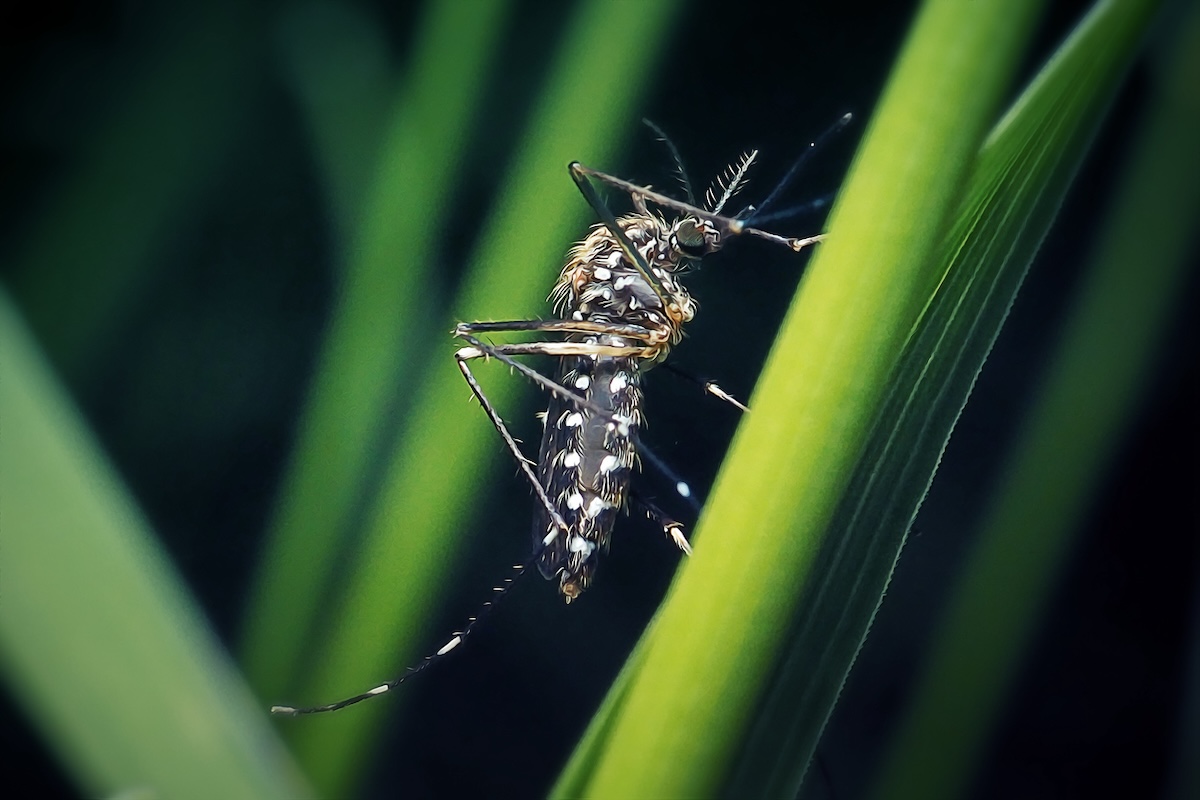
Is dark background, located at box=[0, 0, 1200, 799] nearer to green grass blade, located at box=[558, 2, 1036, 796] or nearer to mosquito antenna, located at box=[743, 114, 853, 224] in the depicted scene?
mosquito antenna, located at box=[743, 114, 853, 224]

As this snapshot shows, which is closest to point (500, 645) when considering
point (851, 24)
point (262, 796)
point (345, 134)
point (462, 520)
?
point (462, 520)

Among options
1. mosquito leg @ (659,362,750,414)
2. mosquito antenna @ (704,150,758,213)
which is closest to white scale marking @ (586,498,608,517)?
mosquito leg @ (659,362,750,414)

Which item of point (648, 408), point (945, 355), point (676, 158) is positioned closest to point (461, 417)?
point (648, 408)

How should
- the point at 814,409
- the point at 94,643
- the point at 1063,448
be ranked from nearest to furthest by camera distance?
the point at 814,409
the point at 94,643
the point at 1063,448

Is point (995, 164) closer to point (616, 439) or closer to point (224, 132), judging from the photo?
point (616, 439)

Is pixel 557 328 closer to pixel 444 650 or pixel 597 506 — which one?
pixel 597 506

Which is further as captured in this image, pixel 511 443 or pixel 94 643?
pixel 511 443
